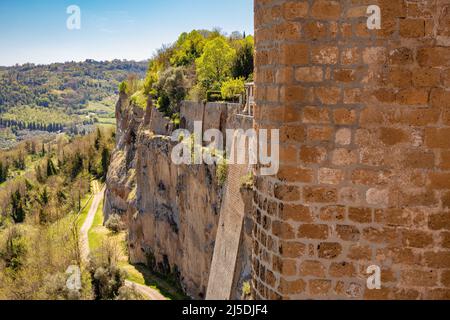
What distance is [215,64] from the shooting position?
33906 mm

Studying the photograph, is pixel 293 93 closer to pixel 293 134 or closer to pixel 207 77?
pixel 293 134

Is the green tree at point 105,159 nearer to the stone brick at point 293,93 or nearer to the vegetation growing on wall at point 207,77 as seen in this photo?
the vegetation growing on wall at point 207,77

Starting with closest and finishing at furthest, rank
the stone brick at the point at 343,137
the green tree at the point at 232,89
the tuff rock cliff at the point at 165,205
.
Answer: the stone brick at the point at 343,137 → the tuff rock cliff at the point at 165,205 → the green tree at the point at 232,89

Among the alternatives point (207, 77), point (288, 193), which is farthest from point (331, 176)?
point (207, 77)

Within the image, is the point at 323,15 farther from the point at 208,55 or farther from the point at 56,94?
the point at 56,94

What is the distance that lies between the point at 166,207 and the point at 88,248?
592 inches

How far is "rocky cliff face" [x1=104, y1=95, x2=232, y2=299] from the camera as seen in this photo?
25.1 metres

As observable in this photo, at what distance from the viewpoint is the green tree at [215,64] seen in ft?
108

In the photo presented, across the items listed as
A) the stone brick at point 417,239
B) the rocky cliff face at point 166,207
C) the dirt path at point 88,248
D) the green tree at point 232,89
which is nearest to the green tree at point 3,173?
the dirt path at point 88,248

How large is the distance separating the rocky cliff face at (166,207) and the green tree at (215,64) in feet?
16.7

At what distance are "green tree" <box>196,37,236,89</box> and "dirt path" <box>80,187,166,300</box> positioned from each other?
13966mm

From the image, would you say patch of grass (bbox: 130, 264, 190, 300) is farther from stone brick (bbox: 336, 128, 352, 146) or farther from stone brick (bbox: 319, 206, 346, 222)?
stone brick (bbox: 336, 128, 352, 146)
